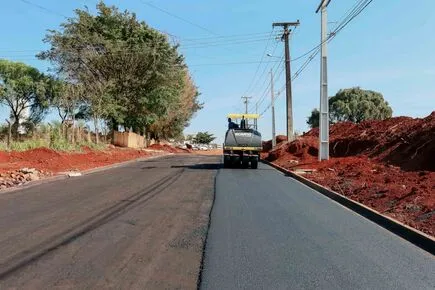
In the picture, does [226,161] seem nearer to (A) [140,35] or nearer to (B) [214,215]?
(B) [214,215]

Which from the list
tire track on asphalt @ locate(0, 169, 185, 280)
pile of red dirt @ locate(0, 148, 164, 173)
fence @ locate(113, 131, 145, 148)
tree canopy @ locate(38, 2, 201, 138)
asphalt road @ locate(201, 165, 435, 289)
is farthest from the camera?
fence @ locate(113, 131, 145, 148)

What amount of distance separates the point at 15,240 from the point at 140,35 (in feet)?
152

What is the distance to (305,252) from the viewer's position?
8.99m

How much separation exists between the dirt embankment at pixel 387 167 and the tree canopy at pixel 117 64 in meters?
16.0

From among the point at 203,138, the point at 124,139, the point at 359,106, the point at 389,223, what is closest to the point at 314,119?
the point at 359,106

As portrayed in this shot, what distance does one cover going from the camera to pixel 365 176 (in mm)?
21516

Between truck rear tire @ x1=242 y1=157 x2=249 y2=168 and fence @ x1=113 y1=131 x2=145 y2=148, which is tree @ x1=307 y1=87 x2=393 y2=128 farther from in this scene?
truck rear tire @ x1=242 y1=157 x2=249 y2=168

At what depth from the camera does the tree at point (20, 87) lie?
53.8m

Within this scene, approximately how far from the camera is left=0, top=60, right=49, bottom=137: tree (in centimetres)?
5381

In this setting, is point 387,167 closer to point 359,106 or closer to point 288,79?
point 288,79

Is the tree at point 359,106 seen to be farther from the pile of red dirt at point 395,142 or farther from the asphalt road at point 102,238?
the asphalt road at point 102,238

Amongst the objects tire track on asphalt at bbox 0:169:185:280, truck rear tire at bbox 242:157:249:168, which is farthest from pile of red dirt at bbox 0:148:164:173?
tire track on asphalt at bbox 0:169:185:280

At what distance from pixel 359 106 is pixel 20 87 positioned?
55.1 metres

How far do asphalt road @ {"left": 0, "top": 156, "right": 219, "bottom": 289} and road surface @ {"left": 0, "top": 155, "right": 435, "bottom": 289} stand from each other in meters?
0.02
